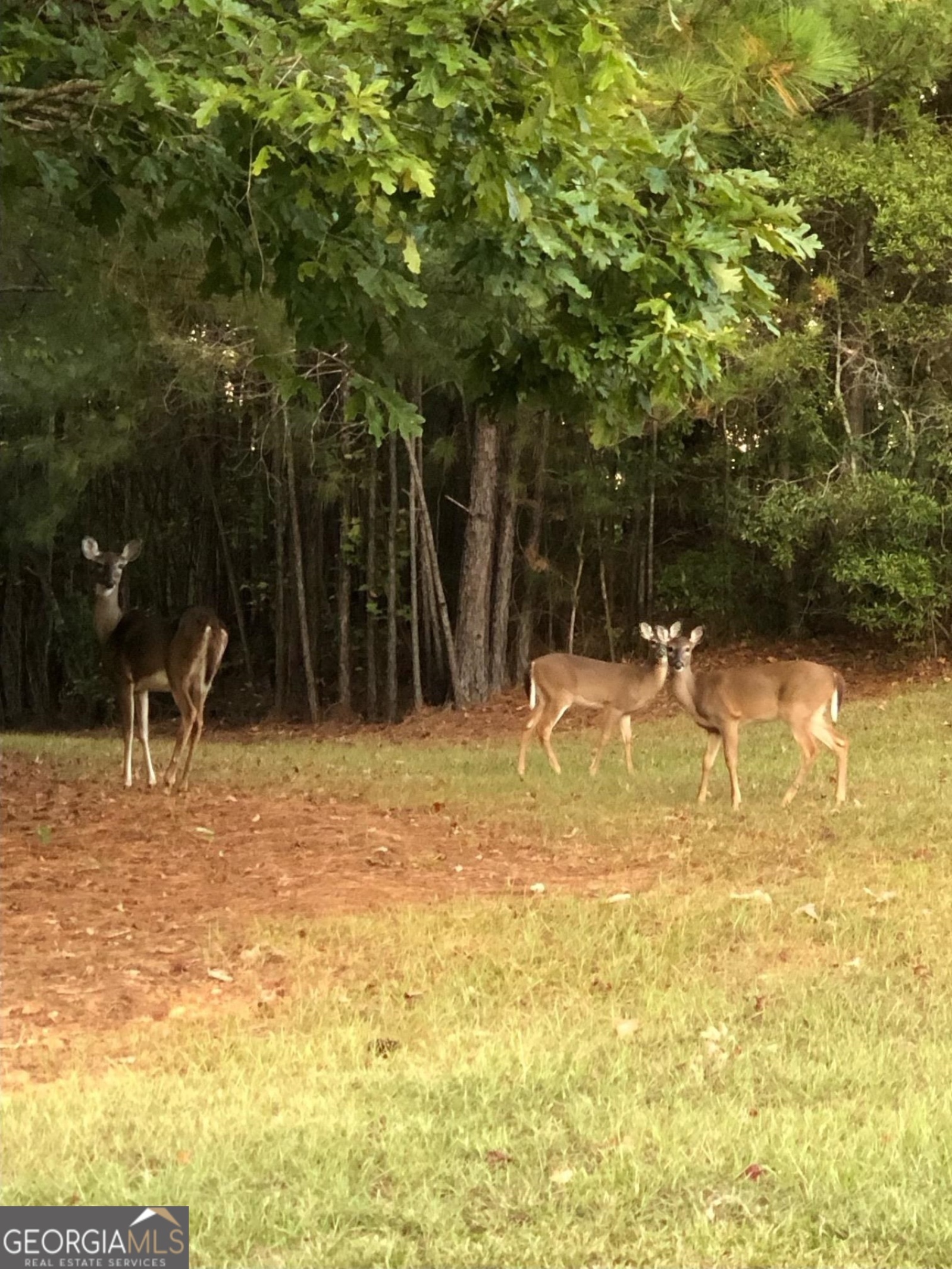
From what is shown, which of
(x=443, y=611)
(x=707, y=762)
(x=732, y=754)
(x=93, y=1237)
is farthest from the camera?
(x=443, y=611)

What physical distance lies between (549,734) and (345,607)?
825 cm

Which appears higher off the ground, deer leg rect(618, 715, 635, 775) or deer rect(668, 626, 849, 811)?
deer rect(668, 626, 849, 811)

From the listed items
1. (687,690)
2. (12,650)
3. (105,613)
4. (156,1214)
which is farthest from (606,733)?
(12,650)

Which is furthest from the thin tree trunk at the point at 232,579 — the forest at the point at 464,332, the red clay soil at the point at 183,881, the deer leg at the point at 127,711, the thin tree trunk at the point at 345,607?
the deer leg at the point at 127,711

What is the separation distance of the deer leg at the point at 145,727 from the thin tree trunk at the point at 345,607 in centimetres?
768

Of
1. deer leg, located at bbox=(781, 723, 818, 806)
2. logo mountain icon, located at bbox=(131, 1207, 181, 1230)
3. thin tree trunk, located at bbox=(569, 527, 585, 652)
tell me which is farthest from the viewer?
thin tree trunk, located at bbox=(569, 527, 585, 652)

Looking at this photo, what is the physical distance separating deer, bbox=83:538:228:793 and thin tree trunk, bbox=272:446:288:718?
8489 millimetres

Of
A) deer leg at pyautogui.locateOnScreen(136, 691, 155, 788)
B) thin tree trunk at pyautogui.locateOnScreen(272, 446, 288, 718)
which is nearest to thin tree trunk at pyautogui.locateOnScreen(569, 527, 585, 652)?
thin tree trunk at pyautogui.locateOnScreen(272, 446, 288, 718)

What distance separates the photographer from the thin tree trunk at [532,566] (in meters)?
20.0

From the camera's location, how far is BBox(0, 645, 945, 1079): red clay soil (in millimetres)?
6117

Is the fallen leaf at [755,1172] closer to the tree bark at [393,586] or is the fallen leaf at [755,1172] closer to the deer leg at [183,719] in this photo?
the deer leg at [183,719]

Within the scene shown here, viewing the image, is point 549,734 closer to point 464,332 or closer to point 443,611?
point 464,332

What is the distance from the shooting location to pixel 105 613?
12414 millimetres

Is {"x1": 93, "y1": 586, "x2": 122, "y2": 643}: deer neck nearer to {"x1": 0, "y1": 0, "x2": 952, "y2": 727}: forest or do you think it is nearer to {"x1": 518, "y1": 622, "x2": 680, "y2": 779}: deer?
{"x1": 0, "y1": 0, "x2": 952, "y2": 727}: forest
